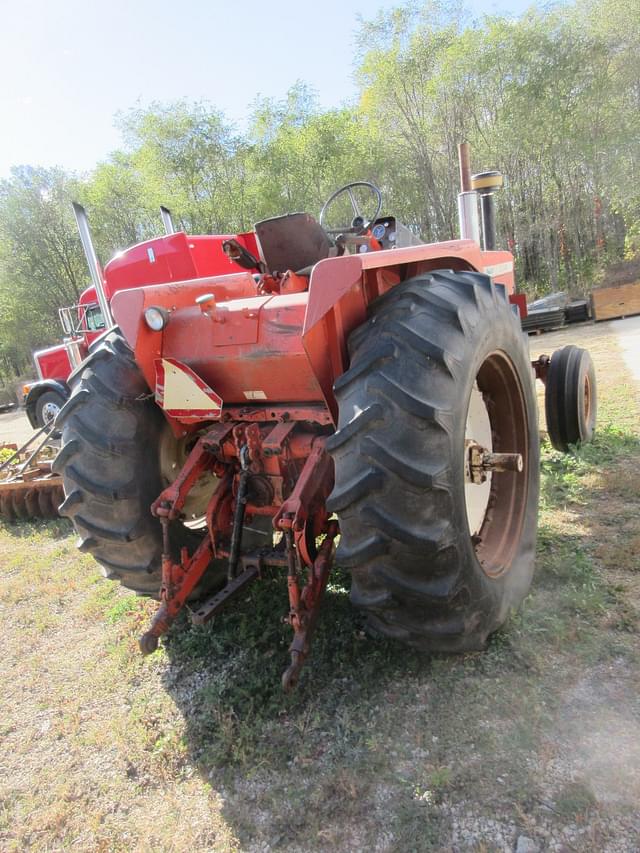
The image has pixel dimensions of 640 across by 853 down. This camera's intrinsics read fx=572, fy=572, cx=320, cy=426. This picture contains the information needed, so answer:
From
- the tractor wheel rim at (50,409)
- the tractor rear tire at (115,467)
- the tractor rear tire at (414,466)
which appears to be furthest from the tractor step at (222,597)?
the tractor wheel rim at (50,409)

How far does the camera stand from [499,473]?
8.67 ft

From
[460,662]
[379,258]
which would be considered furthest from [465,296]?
[460,662]

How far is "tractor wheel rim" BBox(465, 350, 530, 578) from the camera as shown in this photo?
2.44 metres

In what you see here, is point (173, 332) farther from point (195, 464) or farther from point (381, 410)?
point (381, 410)

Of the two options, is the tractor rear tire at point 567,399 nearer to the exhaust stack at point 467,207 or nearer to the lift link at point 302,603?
the exhaust stack at point 467,207

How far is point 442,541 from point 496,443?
1.12m

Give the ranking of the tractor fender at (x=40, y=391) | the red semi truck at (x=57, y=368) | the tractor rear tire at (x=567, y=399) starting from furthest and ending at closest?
the tractor fender at (x=40, y=391)
the red semi truck at (x=57, y=368)
the tractor rear tire at (x=567, y=399)

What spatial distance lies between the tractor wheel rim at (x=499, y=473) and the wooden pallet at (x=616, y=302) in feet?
40.3

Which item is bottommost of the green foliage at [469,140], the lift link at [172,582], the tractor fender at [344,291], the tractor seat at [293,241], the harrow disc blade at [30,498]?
the harrow disc blade at [30,498]

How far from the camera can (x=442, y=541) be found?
1.67 m

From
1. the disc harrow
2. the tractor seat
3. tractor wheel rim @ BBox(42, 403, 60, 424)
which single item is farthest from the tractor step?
tractor wheel rim @ BBox(42, 403, 60, 424)

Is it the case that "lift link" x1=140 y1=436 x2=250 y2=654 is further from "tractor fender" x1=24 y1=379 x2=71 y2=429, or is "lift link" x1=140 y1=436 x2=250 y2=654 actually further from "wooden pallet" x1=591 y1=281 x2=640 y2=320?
"wooden pallet" x1=591 y1=281 x2=640 y2=320

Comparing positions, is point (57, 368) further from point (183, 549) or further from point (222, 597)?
point (222, 597)

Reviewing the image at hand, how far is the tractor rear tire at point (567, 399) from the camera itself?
4.07 m
